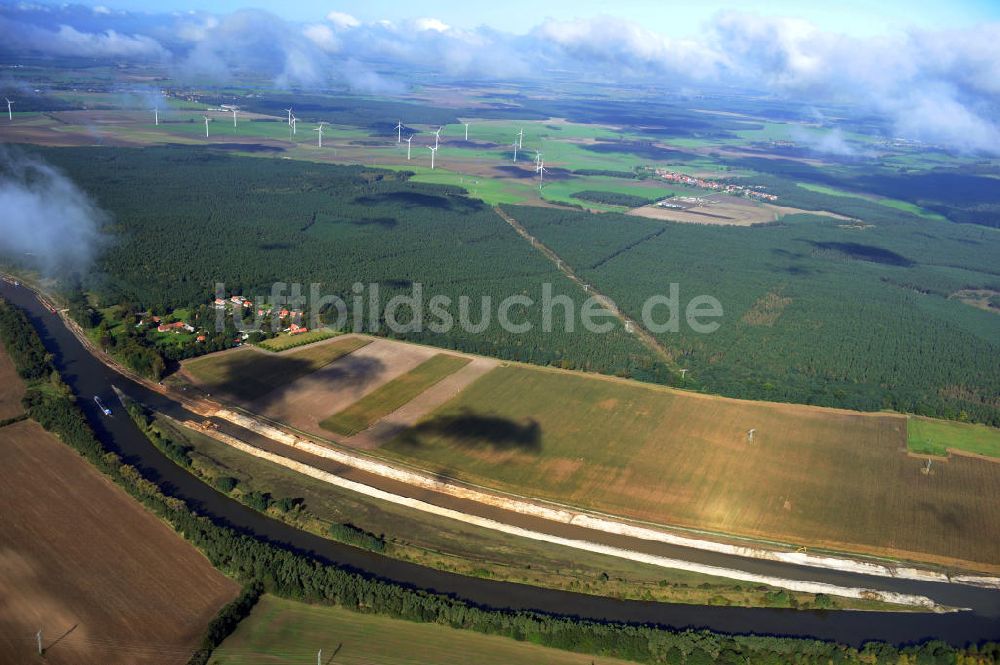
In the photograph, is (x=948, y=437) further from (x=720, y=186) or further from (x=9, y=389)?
(x=720, y=186)

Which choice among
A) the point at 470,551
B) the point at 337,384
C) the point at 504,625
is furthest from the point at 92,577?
the point at 337,384

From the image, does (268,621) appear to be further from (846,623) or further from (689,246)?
(689,246)

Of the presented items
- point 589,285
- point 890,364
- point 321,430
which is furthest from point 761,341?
point 321,430

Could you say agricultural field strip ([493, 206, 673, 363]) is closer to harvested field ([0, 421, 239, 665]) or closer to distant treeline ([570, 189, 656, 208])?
distant treeline ([570, 189, 656, 208])

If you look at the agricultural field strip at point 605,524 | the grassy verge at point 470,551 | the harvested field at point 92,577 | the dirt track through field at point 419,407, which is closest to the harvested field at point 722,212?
the dirt track through field at point 419,407

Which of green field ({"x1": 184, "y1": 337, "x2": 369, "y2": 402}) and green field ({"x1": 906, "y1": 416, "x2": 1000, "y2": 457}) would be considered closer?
green field ({"x1": 906, "y1": 416, "x2": 1000, "y2": 457})

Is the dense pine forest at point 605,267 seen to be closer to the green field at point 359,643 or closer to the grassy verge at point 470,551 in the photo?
the grassy verge at point 470,551

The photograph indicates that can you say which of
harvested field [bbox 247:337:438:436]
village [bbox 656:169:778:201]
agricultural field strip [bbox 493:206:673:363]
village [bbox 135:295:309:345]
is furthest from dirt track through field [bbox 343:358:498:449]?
village [bbox 656:169:778:201]
